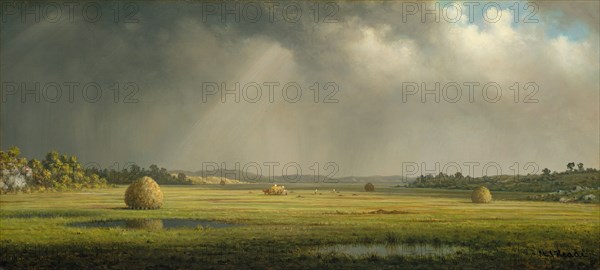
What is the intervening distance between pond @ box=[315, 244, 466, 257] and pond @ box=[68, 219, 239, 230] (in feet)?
11.1

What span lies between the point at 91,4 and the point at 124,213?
717 cm

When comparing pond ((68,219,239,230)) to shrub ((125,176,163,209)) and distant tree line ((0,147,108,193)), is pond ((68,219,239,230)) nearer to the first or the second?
shrub ((125,176,163,209))

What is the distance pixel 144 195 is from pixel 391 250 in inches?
313

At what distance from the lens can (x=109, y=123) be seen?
17812 mm

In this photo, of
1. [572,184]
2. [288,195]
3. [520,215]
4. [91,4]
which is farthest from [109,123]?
[572,184]

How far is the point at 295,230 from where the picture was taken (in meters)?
15.5

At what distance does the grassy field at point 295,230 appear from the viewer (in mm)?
14016

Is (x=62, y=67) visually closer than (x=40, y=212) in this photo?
No

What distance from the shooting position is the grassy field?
14.0 metres

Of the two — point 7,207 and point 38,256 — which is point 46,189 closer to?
point 7,207

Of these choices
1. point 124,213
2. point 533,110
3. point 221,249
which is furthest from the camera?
point 533,110
